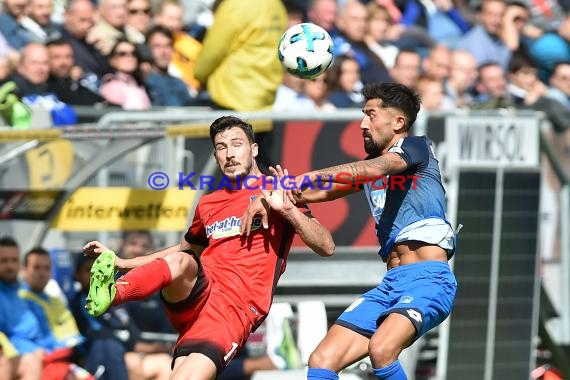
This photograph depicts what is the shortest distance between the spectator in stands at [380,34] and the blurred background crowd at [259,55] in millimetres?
16

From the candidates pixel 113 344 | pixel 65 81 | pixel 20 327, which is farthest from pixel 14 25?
pixel 113 344

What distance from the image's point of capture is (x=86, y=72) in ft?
44.4

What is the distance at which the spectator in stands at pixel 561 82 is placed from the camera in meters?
16.4

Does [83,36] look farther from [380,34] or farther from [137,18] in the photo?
[380,34]

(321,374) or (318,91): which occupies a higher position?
(318,91)

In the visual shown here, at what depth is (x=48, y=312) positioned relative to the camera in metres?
12.0

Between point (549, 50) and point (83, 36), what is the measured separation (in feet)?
21.6

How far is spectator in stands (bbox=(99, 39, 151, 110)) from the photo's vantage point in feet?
44.0

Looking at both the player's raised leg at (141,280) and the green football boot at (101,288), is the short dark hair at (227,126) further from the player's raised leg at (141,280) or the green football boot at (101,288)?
the green football boot at (101,288)

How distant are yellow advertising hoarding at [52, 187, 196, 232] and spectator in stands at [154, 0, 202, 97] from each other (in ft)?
8.68

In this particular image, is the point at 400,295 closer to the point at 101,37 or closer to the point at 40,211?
the point at 40,211

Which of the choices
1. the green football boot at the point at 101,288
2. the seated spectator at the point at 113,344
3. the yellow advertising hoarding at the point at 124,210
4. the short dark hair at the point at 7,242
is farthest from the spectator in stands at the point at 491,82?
the green football boot at the point at 101,288

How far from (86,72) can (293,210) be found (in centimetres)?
536

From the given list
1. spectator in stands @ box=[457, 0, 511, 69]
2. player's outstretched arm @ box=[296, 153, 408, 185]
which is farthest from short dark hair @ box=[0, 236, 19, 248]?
spectator in stands @ box=[457, 0, 511, 69]
